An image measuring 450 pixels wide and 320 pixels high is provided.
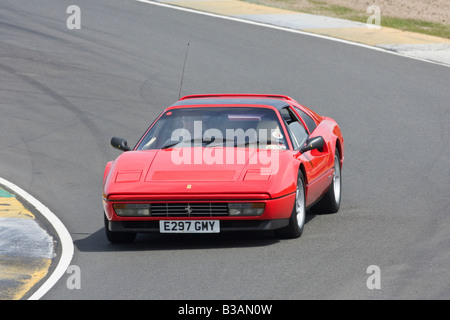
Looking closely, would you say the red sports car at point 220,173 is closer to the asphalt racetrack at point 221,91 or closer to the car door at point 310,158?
the car door at point 310,158

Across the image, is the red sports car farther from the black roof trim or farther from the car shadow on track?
the car shadow on track

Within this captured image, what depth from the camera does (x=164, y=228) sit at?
9.30 metres

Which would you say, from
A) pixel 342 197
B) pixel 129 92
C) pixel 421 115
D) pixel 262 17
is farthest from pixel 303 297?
pixel 262 17

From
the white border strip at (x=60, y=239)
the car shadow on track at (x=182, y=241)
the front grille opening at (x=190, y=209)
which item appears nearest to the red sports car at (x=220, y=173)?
the front grille opening at (x=190, y=209)

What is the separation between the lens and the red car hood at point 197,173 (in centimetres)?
920

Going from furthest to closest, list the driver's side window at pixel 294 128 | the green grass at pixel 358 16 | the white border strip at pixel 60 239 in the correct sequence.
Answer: the green grass at pixel 358 16, the driver's side window at pixel 294 128, the white border strip at pixel 60 239

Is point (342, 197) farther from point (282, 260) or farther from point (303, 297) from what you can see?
point (303, 297)

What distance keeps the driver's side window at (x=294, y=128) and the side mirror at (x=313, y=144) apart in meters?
0.10

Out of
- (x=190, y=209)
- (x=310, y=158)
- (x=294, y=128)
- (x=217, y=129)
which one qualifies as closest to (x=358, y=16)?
(x=294, y=128)

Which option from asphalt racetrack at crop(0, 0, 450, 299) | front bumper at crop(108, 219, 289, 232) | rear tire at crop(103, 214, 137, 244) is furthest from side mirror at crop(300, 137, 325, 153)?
rear tire at crop(103, 214, 137, 244)

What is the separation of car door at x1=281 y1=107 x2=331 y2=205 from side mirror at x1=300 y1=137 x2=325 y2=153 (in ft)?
0.22

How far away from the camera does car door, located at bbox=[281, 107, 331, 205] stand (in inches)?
402
